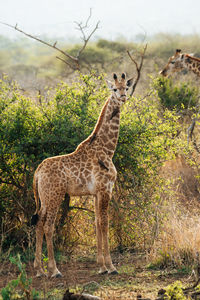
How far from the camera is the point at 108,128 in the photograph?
6.78m

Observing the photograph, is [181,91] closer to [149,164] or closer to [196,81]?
[196,81]

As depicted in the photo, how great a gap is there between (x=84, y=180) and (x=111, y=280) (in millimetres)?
1442

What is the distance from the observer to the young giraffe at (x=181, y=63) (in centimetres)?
1052

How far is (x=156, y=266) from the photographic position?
6633mm

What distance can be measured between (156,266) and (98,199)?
131 centimetres

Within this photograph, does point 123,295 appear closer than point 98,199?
Yes

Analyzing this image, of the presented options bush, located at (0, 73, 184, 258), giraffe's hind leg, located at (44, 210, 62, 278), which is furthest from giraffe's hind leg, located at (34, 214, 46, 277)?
bush, located at (0, 73, 184, 258)

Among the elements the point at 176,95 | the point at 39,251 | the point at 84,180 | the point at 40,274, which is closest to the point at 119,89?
the point at 84,180

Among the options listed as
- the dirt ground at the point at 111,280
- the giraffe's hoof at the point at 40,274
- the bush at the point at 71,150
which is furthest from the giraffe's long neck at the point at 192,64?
the giraffe's hoof at the point at 40,274

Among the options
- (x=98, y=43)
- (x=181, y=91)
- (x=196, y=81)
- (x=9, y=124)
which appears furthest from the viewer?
(x=98, y=43)

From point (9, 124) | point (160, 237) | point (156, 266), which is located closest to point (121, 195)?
point (160, 237)

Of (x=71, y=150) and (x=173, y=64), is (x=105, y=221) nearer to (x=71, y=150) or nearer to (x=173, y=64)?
(x=71, y=150)

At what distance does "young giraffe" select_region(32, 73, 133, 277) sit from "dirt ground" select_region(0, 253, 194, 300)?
0.78 feet

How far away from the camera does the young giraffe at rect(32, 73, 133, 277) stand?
643 cm
